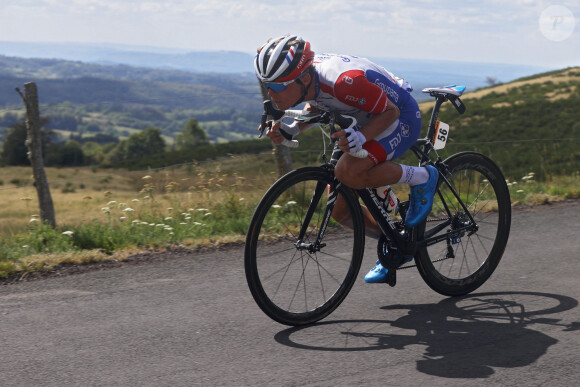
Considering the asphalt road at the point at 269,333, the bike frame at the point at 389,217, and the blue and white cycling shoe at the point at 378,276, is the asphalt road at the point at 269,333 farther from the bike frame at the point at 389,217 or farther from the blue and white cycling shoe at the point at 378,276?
the bike frame at the point at 389,217

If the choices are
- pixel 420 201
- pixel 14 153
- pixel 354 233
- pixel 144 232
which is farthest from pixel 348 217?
pixel 14 153

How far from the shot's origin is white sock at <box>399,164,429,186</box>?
4.34 m

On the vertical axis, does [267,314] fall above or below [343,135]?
below

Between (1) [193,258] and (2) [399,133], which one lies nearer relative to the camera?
(2) [399,133]

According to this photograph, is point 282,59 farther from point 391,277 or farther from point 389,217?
point 391,277

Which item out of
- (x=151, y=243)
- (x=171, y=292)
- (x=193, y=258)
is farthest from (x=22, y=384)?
(x=151, y=243)

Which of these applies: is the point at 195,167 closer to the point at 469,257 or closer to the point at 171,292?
the point at 171,292

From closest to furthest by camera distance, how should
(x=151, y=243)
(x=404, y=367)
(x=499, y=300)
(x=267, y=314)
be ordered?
1. (x=404, y=367)
2. (x=267, y=314)
3. (x=499, y=300)
4. (x=151, y=243)

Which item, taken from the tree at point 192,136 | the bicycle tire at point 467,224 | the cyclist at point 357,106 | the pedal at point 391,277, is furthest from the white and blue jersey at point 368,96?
the tree at point 192,136

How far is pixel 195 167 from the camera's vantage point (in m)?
8.94

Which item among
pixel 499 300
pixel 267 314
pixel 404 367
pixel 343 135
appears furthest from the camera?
pixel 499 300

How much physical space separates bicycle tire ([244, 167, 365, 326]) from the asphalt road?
0.15m

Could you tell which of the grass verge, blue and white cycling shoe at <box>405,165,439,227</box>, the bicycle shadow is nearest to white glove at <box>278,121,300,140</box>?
blue and white cycling shoe at <box>405,165,439,227</box>

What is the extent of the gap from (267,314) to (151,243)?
2.54m
